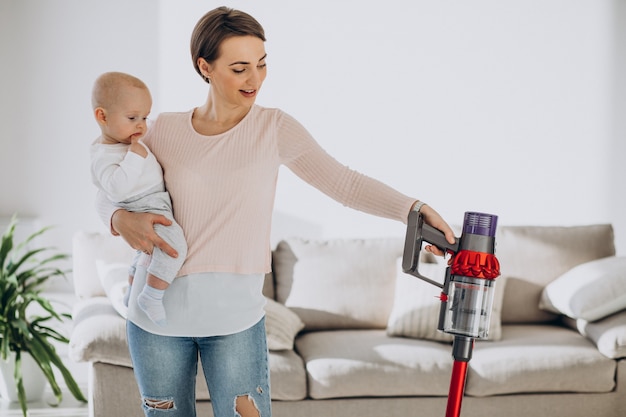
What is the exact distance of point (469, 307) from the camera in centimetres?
130

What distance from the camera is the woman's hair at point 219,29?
→ 4.88ft

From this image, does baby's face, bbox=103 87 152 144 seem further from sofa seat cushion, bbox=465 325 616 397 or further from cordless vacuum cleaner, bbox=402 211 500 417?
sofa seat cushion, bbox=465 325 616 397

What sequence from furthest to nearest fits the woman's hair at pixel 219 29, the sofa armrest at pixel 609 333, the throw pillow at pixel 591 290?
the throw pillow at pixel 591 290 → the sofa armrest at pixel 609 333 → the woman's hair at pixel 219 29

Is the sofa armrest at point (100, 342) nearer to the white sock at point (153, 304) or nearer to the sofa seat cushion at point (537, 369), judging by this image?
the sofa seat cushion at point (537, 369)

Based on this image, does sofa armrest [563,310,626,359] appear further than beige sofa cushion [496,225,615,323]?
No

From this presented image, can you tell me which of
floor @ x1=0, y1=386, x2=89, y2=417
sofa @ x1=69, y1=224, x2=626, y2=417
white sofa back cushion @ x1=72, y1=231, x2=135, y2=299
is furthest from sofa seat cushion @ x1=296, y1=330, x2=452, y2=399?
floor @ x1=0, y1=386, x2=89, y2=417

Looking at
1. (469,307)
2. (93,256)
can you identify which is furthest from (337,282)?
(469,307)

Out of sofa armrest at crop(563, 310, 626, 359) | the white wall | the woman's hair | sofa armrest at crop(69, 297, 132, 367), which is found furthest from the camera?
the white wall

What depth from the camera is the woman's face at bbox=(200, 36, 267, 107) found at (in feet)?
4.90

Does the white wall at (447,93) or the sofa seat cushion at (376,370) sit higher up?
the white wall at (447,93)

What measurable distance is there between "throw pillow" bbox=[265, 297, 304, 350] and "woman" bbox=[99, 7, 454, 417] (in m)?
1.39

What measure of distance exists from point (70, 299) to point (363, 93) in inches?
80.2

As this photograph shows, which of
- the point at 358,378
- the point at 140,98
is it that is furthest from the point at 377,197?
the point at 358,378

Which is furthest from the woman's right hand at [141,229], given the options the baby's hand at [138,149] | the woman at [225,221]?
the baby's hand at [138,149]
